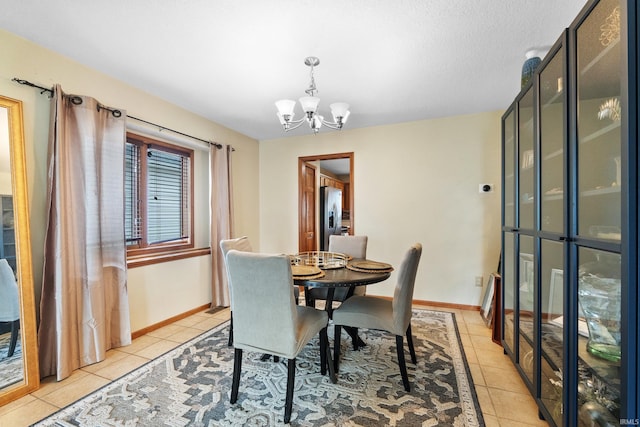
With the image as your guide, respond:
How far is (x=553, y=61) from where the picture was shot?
57.2 inches

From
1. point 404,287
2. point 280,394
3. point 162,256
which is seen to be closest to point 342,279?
point 404,287

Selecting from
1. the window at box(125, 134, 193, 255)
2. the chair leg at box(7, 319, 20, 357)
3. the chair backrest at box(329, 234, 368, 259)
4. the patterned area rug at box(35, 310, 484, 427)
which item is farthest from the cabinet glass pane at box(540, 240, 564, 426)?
the window at box(125, 134, 193, 255)

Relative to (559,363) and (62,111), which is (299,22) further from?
(559,363)

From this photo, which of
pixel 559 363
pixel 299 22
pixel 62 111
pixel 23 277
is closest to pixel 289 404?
pixel 559 363

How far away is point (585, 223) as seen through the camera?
1.21 metres

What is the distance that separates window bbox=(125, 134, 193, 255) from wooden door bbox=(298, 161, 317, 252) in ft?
5.27

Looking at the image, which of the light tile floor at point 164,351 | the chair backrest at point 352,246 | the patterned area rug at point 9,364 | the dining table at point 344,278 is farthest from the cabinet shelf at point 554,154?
the patterned area rug at point 9,364

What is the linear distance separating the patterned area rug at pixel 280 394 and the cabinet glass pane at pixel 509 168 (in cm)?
125

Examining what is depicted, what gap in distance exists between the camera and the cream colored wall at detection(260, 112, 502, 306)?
3426 mm

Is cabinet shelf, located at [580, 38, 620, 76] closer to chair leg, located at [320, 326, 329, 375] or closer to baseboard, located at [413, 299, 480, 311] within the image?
chair leg, located at [320, 326, 329, 375]

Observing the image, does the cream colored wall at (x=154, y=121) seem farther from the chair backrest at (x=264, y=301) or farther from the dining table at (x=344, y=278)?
the dining table at (x=344, y=278)

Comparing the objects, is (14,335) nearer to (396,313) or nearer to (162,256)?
(162,256)

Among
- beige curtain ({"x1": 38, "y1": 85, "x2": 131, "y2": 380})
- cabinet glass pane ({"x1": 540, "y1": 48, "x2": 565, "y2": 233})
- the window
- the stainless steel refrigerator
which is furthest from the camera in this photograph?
the stainless steel refrigerator

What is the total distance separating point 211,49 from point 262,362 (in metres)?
2.45
